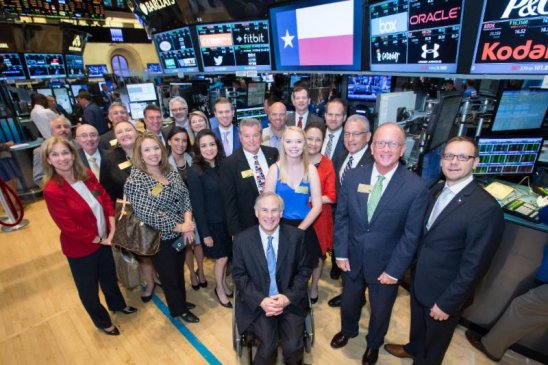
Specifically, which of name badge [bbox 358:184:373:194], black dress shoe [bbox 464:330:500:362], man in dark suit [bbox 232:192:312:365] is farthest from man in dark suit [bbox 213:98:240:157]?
black dress shoe [bbox 464:330:500:362]

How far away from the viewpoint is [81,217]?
7.39 ft

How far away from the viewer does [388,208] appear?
187 centimetres

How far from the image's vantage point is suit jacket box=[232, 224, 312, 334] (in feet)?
6.62

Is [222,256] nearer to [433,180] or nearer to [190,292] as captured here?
[190,292]

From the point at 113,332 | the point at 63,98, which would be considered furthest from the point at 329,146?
the point at 63,98

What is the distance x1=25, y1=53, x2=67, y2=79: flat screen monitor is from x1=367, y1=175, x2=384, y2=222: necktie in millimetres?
11392

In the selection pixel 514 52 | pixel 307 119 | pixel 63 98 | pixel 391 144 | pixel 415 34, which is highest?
pixel 415 34

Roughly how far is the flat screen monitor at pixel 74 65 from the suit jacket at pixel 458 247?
1245 centimetres

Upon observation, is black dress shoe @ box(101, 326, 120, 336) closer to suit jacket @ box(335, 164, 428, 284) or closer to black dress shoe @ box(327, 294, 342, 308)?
black dress shoe @ box(327, 294, 342, 308)

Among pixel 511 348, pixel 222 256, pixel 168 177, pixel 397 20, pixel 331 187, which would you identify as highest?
pixel 397 20

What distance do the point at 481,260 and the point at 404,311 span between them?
151 centimetres

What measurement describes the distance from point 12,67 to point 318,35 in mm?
9929

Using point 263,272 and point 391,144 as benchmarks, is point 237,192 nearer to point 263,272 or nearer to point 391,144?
point 263,272

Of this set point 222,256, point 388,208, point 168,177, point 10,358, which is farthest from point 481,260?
point 10,358
